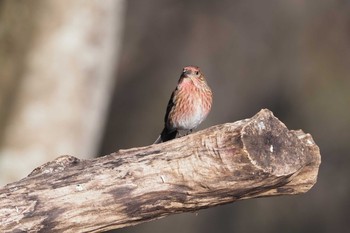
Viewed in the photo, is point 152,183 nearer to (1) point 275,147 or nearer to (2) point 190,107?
(1) point 275,147

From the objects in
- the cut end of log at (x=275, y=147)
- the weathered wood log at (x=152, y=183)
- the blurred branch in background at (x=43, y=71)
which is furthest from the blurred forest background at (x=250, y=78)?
the cut end of log at (x=275, y=147)

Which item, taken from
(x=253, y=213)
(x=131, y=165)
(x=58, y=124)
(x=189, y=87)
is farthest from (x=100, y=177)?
(x=253, y=213)

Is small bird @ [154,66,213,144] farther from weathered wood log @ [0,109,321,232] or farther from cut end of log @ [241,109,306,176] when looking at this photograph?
cut end of log @ [241,109,306,176]

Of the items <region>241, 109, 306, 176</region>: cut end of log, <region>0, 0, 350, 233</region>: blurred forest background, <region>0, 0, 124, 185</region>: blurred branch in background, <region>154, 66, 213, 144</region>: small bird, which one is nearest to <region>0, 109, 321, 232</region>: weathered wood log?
<region>241, 109, 306, 176</region>: cut end of log

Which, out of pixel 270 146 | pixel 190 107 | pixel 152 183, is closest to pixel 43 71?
pixel 190 107

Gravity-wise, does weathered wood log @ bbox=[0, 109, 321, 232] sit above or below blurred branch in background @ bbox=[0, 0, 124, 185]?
below

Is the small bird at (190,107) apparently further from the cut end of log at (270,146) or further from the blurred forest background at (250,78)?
the blurred forest background at (250,78)
